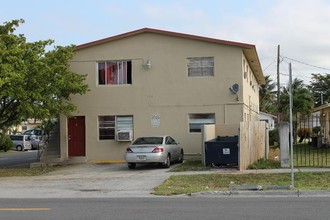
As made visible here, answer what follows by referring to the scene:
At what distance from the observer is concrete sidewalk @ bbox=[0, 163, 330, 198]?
1314 cm

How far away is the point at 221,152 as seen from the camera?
18672 millimetres

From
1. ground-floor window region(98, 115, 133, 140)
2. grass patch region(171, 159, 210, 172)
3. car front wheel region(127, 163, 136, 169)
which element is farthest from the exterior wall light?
car front wheel region(127, 163, 136, 169)

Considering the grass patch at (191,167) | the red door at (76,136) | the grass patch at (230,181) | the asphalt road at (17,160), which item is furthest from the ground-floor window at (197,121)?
the asphalt road at (17,160)

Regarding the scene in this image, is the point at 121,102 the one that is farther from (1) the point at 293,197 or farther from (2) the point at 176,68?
(1) the point at 293,197

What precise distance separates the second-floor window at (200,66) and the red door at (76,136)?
5.93 m

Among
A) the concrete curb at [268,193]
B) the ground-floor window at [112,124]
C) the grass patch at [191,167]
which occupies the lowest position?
the concrete curb at [268,193]

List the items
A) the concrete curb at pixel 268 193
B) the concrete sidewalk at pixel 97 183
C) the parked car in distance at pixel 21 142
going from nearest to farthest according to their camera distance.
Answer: the concrete curb at pixel 268 193
the concrete sidewalk at pixel 97 183
the parked car in distance at pixel 21 142

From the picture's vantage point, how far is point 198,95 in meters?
22.9

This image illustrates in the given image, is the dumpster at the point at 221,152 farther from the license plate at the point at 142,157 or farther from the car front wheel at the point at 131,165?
the car front wheel at the point at 131,165

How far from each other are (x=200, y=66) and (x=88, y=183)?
953 centimetres

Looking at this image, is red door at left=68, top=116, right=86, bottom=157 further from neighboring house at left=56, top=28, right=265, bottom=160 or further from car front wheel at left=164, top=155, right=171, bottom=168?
car front wheel at left=164, top=155, right=171, bottom=168
